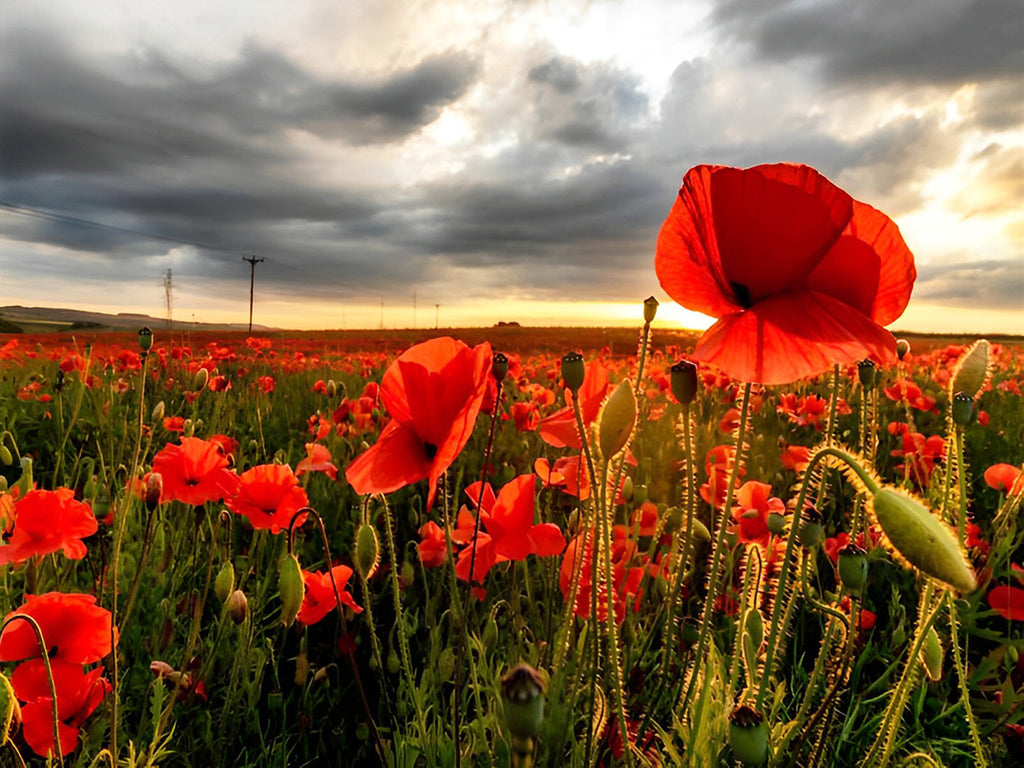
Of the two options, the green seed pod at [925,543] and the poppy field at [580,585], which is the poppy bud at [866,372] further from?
the green seed pod at [925,543]

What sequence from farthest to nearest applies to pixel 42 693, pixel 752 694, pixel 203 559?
1. pixel 203 559
2. pixel 42 693
3. pixel 752 694

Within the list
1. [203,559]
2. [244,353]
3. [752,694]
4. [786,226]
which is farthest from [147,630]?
[244,353]

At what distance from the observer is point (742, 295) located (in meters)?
0.91

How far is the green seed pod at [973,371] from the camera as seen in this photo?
1.22 metres

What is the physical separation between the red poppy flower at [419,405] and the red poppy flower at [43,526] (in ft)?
2.83

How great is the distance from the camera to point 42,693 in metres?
1.27

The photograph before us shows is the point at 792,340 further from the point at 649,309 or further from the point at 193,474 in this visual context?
the point at 193,474

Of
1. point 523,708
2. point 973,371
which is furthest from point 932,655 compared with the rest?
point 523,708

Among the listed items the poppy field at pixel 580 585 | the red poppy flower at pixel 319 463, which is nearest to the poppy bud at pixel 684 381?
the poppy field at pixel 580 585

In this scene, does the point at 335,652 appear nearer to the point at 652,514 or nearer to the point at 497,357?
the point at 652,514

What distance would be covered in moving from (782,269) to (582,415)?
1.80ft

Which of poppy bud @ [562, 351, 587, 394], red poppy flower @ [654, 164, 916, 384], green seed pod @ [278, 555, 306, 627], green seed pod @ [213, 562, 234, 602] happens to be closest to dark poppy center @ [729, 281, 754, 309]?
red poppy flower @ [654, 164, 916, 384]

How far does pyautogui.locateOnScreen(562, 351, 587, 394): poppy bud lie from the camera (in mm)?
1012

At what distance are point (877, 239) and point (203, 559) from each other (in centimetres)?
243
